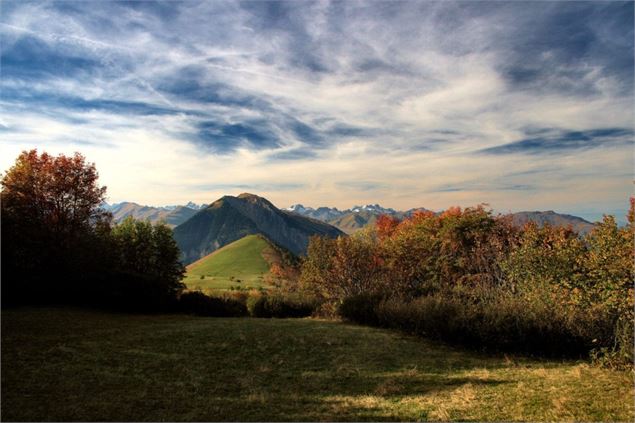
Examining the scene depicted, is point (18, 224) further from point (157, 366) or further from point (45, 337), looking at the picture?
point (157, 366)

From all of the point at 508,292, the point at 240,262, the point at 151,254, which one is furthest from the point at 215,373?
the point at 240,262

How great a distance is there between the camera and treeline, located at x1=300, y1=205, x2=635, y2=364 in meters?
11.8

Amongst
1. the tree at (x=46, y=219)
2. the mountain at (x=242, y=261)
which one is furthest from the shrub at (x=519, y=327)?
the mountain at (x=242, y=261)

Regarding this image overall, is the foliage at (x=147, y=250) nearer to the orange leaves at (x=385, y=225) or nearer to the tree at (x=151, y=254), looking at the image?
the tree at (x=151, y=254)

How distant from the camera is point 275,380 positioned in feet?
31.8

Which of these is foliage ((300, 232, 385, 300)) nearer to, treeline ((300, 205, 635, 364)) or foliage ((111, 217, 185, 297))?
treeline ((300, 205, 635, 364))

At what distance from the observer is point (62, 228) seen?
25.8 meters

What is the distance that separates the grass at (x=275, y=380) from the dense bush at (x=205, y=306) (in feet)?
46.0

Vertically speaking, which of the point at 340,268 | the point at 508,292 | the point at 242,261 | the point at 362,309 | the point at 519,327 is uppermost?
the point at 340,268

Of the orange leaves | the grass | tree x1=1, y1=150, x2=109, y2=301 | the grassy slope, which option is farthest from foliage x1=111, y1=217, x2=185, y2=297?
the grassy slope

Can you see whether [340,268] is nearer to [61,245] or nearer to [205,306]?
[205,306]

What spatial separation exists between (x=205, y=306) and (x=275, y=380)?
71.3 ft

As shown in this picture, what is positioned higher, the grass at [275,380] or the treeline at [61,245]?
the treeline at [61,245]

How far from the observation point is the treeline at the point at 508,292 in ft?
38.7
